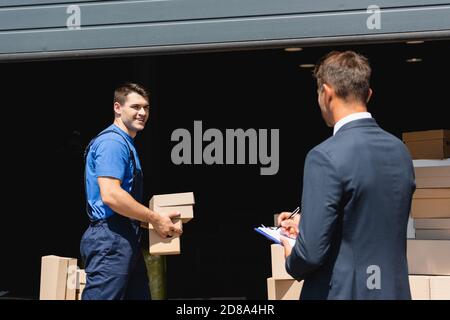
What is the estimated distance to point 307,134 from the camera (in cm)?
1033

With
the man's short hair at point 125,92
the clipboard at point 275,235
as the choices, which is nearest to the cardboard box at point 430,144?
the man's short hair at point 125,92

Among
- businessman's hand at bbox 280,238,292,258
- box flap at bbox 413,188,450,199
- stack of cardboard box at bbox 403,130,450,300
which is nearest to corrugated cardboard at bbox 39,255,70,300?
stack of cardboard box at bbox 403,130,450,300

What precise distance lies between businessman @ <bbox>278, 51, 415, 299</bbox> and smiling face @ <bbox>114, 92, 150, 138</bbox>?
201 centimetres

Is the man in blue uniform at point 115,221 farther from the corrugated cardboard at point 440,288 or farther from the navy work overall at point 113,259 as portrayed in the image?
the corrugated cardboard at point 440,288

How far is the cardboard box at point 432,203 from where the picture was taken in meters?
5.04

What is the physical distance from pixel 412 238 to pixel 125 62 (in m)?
5.56

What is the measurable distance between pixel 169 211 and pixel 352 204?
7.18 ft

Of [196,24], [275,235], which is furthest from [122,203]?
[196,24]

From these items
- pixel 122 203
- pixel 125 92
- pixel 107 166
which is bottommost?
pixel 122 203

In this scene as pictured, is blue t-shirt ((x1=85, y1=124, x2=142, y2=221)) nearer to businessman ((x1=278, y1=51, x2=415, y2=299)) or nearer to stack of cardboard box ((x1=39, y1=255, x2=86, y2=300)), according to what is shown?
stack of cardboard box ((x1=39, y1=255, x2=86, y2=300))

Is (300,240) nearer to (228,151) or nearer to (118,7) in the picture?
(118,7)

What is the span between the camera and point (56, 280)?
5492 millimetres

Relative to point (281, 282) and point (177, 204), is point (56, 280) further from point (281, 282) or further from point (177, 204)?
point (281, 282)

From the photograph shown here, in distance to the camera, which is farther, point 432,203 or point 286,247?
point 432,203
